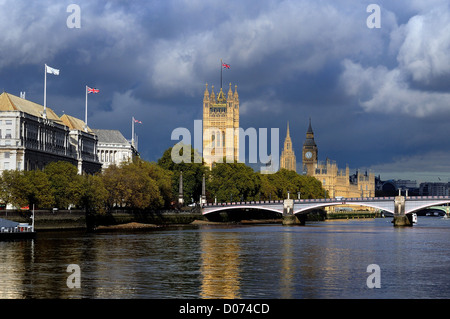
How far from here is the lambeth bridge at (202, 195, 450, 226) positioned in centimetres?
13175

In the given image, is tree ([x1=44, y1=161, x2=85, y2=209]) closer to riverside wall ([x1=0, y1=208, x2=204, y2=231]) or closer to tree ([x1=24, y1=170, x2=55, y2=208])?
riverside wall ([x1=0, y1=208, x2=204, y2=231])

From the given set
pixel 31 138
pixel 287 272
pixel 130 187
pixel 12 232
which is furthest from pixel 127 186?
pixel 287 272

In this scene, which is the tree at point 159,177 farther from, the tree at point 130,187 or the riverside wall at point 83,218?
the tree at point 130,187

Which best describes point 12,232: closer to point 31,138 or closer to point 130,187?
point 130,187

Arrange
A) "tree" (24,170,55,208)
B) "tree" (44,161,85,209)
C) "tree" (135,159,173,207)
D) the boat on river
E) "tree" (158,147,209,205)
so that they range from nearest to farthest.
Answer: the boat on river, "tree" (24,170,55,208), "tree" (44,161,85,209), "tree" (135,159,173,207), "tree" (158,147,209,205)

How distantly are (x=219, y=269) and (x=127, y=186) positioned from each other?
208 ft

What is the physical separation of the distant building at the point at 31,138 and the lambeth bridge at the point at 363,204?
28.4 meters

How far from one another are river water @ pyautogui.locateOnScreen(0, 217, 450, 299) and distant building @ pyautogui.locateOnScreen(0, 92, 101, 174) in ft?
137

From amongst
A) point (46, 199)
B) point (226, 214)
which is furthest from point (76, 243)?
point (226, 214)

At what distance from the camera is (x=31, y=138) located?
410ft

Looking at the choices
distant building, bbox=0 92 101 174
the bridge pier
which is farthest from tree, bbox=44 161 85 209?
the bridge pier

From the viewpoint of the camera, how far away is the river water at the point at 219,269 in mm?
42031

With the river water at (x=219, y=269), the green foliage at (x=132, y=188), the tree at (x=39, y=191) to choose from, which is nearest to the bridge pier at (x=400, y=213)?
the green foliage at (x=132, y=188)
